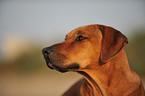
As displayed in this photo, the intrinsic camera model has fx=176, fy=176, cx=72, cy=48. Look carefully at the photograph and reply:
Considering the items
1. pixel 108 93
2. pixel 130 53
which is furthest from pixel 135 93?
pixel 130 53

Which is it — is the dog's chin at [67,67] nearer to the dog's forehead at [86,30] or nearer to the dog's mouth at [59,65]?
the dog's mouth at [59,65]

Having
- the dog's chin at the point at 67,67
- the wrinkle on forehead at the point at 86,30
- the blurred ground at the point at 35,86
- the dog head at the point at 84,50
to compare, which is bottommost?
the blurred ground at the point at 35,86

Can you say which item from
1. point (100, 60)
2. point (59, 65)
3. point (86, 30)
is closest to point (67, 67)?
point (59, 65)

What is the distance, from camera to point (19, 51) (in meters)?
24.6

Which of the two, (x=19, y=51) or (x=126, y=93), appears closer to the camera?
(x=126, y=93)

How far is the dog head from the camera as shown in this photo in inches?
115

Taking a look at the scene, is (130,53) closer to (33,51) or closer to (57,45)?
(33,51)

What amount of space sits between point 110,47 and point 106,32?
0.32 m

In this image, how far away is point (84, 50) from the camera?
2.99 metres

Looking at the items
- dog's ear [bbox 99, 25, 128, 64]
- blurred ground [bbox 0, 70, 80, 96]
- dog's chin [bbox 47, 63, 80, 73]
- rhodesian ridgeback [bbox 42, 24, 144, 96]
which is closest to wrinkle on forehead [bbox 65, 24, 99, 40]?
rhodesian ridgeback [bbox 42, 24, 144, 96]

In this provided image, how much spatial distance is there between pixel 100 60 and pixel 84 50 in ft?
1.08

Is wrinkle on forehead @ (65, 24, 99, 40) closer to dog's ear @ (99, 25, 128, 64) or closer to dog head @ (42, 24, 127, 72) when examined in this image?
dog head @ (42, 24, 127, 72)

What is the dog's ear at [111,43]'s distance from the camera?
292 centimetres

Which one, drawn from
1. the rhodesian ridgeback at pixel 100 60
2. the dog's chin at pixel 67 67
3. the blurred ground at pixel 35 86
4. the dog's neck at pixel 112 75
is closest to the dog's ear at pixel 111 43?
the rhodesian ridgeback at pixel 100 60
